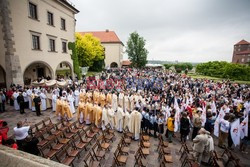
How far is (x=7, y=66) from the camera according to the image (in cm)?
1308

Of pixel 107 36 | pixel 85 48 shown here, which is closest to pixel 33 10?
pixel 85 48

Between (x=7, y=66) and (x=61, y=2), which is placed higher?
(x=61, y=2)

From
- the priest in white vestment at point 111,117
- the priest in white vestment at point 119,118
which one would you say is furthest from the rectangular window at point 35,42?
the priest in white vestment at point 119,118

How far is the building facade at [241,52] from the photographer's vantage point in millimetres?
68250

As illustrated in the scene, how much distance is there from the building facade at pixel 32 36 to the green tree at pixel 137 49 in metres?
31.6

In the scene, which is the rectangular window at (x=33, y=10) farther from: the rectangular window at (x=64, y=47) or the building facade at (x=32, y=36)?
the rectangular window at (x=64, y=47)

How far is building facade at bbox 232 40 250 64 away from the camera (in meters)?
68.2

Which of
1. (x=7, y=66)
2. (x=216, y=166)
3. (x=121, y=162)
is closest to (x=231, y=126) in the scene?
(x=216, y=166)

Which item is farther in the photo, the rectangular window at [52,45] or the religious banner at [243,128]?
the rectangular window at [52,45]

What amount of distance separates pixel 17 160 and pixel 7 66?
634 inches

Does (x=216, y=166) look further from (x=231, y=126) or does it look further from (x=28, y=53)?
(x=28, y=53)

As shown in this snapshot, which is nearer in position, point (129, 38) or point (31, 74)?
point (31, 74)

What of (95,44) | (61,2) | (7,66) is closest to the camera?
(7,66)

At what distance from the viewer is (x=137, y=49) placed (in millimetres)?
51094
